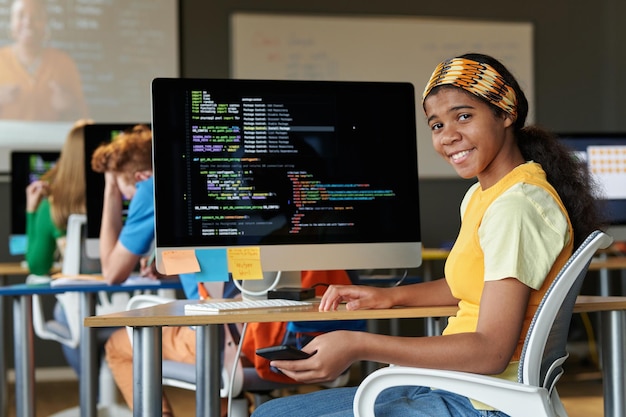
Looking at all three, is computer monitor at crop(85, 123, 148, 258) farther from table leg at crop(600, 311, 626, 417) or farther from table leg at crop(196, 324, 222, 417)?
table leg at crop(600, 311, 626, 417)

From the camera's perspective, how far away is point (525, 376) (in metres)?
1.43

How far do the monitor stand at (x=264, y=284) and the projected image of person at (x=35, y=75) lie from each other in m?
3.36

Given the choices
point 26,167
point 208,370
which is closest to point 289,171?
point 208,370

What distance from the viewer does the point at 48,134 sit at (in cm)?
523

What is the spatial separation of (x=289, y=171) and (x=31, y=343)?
55.3 inches

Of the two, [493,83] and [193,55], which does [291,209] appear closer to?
[493,83]

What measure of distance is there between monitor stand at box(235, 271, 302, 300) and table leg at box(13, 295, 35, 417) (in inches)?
46.1

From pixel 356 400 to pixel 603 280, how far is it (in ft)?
10.5

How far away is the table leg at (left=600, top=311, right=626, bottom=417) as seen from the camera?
1.86 m

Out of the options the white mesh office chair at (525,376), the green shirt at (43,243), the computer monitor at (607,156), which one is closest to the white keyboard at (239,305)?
the white mesh office chair at (525,376)

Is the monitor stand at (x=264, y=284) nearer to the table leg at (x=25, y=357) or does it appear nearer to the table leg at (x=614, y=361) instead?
the table leg at (x=614, y=361)

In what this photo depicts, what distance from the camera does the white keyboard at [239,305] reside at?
1820mm

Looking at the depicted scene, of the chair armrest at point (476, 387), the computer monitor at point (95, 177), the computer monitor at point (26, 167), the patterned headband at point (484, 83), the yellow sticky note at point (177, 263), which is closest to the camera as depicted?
the chair armrest at point (476, 387)

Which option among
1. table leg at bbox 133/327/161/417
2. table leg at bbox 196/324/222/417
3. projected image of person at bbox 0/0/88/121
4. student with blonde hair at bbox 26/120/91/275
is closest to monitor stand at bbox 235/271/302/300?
table leg at bbox 196/324/222/417
